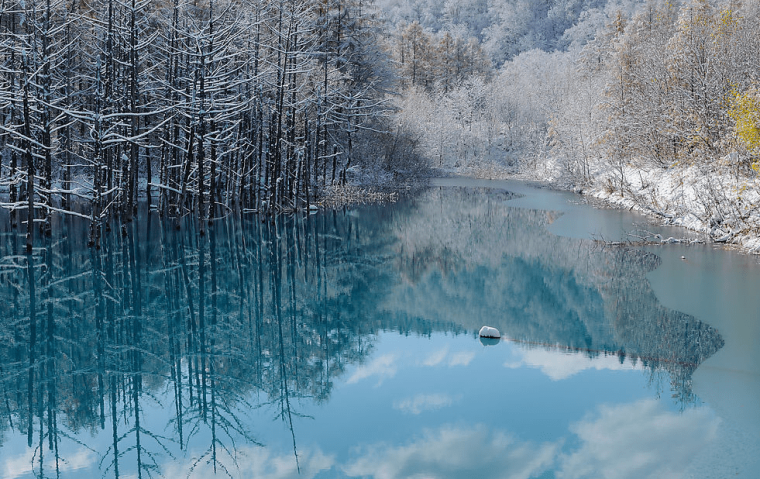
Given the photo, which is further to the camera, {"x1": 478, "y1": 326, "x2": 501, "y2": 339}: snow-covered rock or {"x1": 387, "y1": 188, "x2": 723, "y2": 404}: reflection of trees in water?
{"x1": 478, "y1": 326, "x2": 501, "y2": 339}: snow-covered rock

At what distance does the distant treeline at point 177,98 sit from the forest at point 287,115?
0.45 feet

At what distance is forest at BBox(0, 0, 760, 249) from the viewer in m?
18.9

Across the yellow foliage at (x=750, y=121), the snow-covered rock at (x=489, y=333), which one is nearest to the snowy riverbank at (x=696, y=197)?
the yellow foliage at (x=750, y=121)

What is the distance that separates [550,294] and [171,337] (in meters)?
7.92

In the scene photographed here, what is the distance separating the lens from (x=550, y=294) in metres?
14.1

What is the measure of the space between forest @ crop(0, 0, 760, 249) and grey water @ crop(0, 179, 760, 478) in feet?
13.3

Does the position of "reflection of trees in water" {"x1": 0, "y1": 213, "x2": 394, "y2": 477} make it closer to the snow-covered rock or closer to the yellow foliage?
the snow-covered rock

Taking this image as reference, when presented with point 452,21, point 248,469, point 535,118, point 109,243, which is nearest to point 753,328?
point 248,469

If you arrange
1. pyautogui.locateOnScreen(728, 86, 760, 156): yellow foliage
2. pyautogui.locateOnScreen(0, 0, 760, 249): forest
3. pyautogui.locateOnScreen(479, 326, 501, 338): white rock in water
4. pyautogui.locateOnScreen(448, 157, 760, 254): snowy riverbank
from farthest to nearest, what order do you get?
pyautogui.locateOnScreen(0, 0, 760, 249): forest
pyautogui.locateOnScreen(448, 157, 760, 254): snowy riverbank
pyautogui.locateOnScreen(728, 86, 760, 156): yellow foliage
pyautogui.locateOnScreen(479, 326, 501, 338): white rock in water

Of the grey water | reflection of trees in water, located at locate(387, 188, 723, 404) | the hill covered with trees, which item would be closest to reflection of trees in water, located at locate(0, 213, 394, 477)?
the grey water

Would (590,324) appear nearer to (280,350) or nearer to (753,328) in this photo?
(753,328)

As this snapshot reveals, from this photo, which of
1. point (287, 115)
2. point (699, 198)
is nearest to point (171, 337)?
point (699, 198)

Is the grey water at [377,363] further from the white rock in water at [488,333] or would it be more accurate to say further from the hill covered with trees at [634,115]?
the hill covered with trees at [634,115]

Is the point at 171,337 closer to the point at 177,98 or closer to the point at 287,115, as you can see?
the point at 177,98
